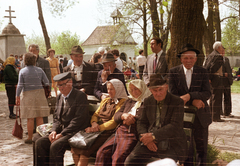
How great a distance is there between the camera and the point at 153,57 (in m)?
2.22

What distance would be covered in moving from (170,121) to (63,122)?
1.41 meters

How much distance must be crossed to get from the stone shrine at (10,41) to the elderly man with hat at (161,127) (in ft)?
4.18

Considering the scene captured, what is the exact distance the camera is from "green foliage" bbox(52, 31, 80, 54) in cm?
222

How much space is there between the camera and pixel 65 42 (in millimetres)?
2295

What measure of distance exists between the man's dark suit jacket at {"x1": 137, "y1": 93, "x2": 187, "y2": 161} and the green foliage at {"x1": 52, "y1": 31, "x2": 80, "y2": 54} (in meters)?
0.75

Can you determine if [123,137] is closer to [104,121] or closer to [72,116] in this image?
[104,121]

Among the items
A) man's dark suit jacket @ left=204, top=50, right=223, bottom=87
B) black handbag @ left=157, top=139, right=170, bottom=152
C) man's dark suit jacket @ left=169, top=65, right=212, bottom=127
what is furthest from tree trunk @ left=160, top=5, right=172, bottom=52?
black handbag @ left=157, top=139, right=170, bottom=152

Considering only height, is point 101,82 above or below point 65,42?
below

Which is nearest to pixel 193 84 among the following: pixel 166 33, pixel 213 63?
pixel 213 63

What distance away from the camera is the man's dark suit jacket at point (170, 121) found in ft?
7.16

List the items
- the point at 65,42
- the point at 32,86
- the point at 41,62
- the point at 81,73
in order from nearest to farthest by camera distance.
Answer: the point at 65,42 → the point at 81,73 → the point at 41,62 → the point at 32,86

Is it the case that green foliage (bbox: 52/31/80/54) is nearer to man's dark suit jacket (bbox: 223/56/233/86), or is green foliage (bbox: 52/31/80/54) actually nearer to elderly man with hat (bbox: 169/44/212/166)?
elderly man with hat (bbox: 169/44/212/166)

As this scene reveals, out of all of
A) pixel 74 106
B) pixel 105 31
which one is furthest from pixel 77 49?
pixel 74 106

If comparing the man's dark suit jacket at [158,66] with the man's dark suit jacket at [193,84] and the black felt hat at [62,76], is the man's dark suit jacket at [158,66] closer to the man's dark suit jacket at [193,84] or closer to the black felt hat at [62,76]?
the man's dark suit jacket at [193,84]
